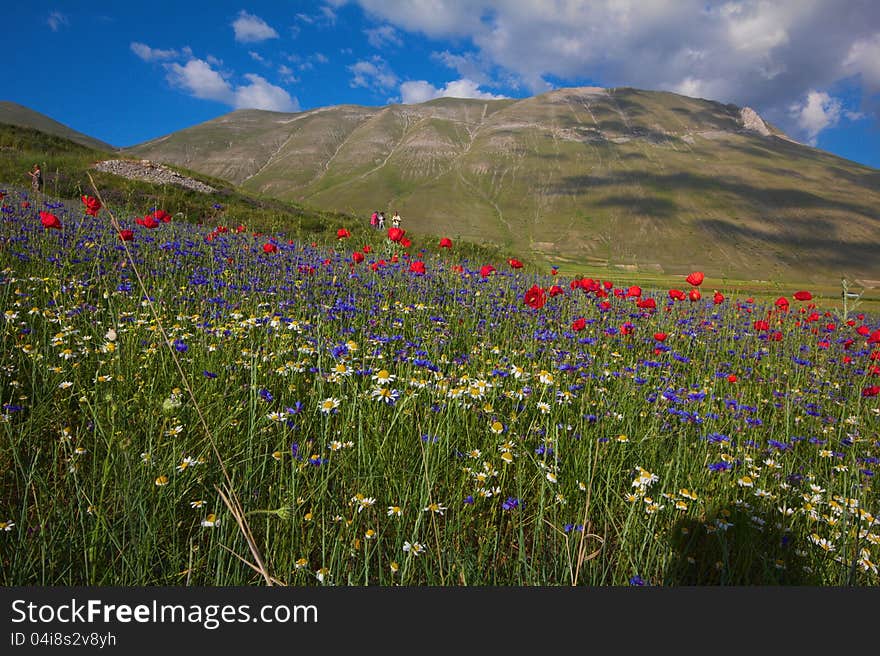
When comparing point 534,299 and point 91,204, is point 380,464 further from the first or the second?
point 91,204

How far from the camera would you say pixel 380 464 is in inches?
96.1

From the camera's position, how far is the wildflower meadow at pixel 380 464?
1869mm

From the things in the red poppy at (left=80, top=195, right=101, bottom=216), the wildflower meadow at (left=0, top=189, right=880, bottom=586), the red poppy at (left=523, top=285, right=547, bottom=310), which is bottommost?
the wildflower meadow at (left=0, top=189, right=880, bottom=586)

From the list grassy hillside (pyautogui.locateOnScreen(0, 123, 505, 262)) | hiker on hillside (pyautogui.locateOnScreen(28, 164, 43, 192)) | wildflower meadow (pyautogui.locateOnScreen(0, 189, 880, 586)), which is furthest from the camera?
grassy hillside (pyautogui.locateOnScreen(0, 123, 505, 262))

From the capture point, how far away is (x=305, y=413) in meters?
2.85

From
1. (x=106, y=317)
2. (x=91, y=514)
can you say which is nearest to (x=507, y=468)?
(x=91, y=514)

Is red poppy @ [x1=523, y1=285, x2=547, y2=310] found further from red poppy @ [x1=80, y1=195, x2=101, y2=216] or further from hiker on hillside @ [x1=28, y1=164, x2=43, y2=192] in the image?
hiker on hillside @ [x1=28, y1=164, x2=43, y2=192]

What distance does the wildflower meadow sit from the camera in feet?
6.13

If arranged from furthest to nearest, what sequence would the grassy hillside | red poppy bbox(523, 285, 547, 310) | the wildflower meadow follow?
the grassy hillside
red poppy bbox(523, 285, 547, 310)
the wildflower meadow

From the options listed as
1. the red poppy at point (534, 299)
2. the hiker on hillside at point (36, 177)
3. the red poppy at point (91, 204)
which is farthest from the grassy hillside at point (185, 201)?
the red poppy at point (534, 299)

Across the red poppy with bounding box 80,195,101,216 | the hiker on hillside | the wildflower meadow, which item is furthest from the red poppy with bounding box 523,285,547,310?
the hiker on hillside

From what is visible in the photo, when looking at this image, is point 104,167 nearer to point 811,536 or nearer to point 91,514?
point 91,514

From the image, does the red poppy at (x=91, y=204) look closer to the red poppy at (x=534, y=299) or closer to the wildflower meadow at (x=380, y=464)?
the wildflower meadow at (x=380, y=464)

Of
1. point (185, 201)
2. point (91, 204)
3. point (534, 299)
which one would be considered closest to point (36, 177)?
point (91, 204)
